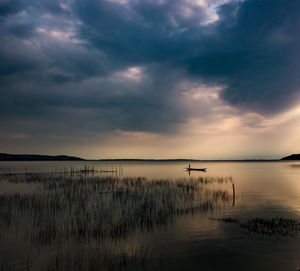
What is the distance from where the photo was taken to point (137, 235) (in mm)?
12984

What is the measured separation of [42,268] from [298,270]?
9987 millimetres

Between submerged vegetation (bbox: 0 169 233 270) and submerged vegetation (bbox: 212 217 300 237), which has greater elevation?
submerged vegetation (bbox: 0 169 233 270)

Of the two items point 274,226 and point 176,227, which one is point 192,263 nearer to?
point 176,227

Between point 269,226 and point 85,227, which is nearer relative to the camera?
point 85,227

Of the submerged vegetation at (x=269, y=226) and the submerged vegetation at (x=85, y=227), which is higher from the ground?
the submerged vegetation at (x=85, y=227)

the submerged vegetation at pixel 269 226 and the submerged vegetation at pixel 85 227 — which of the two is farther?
the submerged vegetation at pixel 269 226

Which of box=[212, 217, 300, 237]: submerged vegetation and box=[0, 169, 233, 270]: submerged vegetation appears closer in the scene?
box=[0, 169, 233, 270]: submerged vegetation

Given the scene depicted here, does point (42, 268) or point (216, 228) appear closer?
point (42, 268)

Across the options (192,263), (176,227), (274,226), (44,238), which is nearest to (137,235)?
(176,227)

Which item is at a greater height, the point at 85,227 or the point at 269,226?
the point at 85,227

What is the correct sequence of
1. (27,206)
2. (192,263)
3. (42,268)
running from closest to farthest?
(42,268) < (192,263) < (27,206)

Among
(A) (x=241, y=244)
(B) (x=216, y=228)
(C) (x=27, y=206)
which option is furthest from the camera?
(C) (x=27, y=206)

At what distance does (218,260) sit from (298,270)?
3.03 m

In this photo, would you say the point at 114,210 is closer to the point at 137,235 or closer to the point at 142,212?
the point at 142,212
